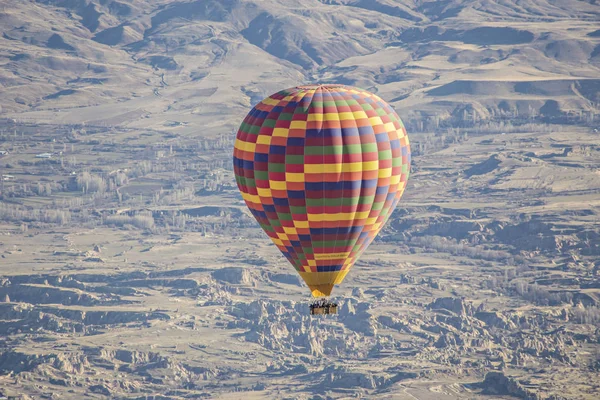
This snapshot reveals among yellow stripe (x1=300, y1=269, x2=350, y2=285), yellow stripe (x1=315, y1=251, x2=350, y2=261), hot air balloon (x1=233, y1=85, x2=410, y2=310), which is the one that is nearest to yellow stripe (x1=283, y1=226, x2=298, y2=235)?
hot air balloon (x1=233, y1=85, x2=410, y2=310)

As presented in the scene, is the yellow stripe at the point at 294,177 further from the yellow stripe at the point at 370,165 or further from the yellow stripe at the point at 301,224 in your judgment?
the yellow stripe at the point at 370,165

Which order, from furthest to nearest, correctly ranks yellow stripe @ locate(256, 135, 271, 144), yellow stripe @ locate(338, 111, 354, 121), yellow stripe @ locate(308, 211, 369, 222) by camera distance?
yellow stripe @ locate(308, 211, 369, 222) → yellow stripe @ locate(256, 135, 271, 144) → yellow stripe @ locate(338, 111, 354, 121)

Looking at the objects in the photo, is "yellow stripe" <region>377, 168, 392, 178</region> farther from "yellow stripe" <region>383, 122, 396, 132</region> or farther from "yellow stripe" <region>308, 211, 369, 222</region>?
"yellow stripe" <region>308, 211, 369, 222</region>

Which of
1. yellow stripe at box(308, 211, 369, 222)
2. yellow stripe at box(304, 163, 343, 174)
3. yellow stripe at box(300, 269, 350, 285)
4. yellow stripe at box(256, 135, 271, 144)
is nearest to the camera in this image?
yellow stripe at box(304, 163, 343, 174)

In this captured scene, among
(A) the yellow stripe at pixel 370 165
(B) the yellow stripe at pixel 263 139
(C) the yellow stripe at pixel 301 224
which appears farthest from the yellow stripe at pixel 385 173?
(B) the yellow stripe at pixel 263 139

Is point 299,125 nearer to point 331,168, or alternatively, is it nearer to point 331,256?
point 331,168

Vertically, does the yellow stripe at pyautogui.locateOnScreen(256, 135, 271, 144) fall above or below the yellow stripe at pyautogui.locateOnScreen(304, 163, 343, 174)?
above

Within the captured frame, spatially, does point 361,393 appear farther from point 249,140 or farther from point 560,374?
point 249,140

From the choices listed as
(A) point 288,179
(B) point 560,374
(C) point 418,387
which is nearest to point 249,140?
(A) point 288,179
